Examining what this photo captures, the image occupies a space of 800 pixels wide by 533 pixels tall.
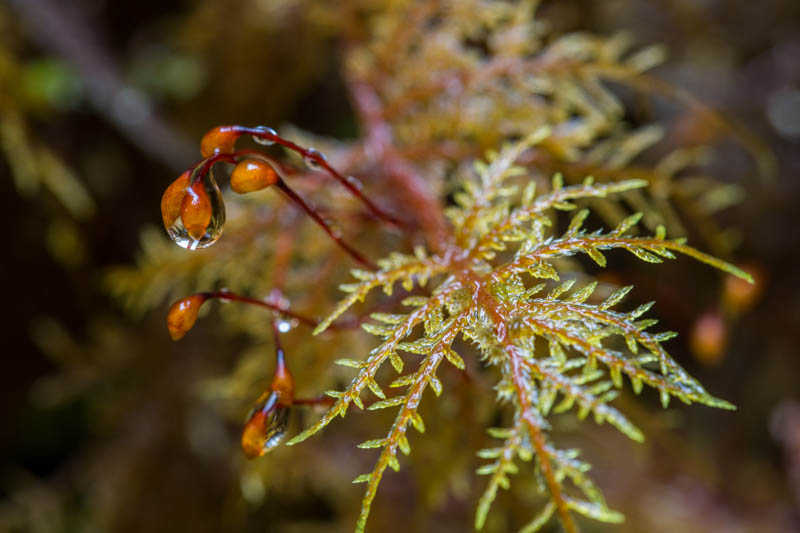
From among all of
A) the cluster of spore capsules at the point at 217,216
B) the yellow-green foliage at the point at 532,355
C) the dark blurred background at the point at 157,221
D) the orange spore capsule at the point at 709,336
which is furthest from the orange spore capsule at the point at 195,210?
the dark blurred background at the point at 157,221

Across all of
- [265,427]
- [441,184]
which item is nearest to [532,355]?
[265,427]

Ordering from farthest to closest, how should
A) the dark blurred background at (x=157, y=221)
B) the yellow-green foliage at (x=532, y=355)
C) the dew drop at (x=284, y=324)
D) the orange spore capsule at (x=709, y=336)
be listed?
the dark blurred background at (x=157, y=221), the orange spore capsule at (x=709, y=336), the dew drop at (x=284, y=324), the yellow-green foliage at (x=532, y=355)

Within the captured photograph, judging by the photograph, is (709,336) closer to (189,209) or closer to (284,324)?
(284,324)

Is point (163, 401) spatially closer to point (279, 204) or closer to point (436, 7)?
point (279, 204)

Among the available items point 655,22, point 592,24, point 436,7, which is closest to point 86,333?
point 436,7

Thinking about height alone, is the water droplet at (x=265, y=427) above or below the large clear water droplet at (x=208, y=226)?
below

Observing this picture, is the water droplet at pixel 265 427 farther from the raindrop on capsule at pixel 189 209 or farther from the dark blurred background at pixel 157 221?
the dark blurred background at pixel 157 221

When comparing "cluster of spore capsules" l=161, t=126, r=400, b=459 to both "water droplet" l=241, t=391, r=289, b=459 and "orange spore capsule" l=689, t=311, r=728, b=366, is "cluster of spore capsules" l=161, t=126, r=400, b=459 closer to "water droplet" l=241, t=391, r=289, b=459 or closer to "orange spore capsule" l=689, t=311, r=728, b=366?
"water droplet" l=241, t=391, r=289, b=459
